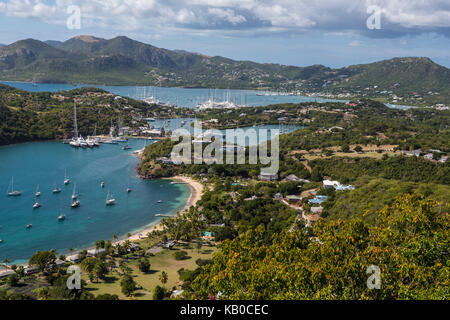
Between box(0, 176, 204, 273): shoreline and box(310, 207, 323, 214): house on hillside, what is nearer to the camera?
box(0, 176, 204, 273): shoreline

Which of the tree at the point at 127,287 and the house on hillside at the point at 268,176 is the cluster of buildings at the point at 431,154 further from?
the tree at the point at 127,287

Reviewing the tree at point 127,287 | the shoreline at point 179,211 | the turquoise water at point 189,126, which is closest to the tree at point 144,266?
the tree at point 127,287

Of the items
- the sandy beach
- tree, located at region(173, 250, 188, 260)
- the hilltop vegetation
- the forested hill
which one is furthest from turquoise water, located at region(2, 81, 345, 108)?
tree, located at region(173, 250, 188, 260)

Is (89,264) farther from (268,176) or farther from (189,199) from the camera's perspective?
(268,176)

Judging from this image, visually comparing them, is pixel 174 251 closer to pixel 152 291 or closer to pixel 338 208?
pixel 152 291

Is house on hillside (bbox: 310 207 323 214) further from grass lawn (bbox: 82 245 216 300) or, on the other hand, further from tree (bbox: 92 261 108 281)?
tree (bbox: 92 261 108 281)
